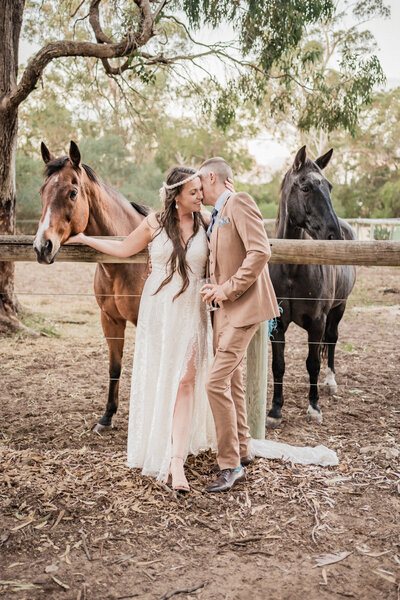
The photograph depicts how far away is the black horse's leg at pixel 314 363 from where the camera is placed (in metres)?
4.54

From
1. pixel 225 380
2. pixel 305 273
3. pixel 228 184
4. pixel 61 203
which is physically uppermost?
pixel 228 184

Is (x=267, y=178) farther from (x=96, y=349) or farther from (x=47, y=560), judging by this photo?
(x=47, y=560)

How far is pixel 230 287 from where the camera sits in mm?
2865

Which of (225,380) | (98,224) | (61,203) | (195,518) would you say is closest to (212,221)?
(225,380)

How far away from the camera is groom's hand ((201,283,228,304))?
9.56 feet

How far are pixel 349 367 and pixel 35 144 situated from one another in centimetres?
2325

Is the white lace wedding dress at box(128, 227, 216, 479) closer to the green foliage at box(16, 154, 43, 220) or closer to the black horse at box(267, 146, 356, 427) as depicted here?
the black horse at box(267, 146, 356, 427)

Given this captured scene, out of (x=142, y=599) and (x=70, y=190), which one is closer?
(x=142, y=599)

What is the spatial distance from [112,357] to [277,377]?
151 cm

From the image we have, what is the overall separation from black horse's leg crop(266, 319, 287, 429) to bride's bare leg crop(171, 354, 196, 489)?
142cm

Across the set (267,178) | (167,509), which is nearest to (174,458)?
(167,509)

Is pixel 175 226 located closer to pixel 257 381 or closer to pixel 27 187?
pixel 257 381

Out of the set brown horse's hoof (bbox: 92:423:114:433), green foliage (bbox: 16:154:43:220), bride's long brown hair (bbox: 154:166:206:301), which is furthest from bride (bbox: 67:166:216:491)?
green foliage (bbox: 16:154:43:220)

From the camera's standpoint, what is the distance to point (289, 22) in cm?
856
